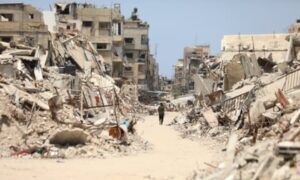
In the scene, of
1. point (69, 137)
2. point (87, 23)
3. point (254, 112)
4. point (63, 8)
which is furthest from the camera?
point (63, 8)

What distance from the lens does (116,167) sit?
1680 cm

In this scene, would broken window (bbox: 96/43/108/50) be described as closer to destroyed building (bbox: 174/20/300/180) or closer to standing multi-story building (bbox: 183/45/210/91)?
standing multi-story building (bbox: 183/45/210/91)

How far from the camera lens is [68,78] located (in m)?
33.7

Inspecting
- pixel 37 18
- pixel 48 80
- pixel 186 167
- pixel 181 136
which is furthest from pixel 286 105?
pixel 37 18

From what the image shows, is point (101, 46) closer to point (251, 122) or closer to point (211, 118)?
point (211, 118)

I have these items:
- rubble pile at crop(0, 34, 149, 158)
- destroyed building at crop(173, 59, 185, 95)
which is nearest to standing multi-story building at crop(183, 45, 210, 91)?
destroyed building at crop(173, 59, 185, 95)

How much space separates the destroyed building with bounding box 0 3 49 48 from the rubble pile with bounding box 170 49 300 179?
1275 centimetres

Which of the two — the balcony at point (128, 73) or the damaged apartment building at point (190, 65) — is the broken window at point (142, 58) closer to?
the balcony at point (128, 73)

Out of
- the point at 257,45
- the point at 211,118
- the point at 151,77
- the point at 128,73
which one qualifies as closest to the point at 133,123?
the point at 211,118

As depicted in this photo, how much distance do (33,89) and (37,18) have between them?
1050 inches

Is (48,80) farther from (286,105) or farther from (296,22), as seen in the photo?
(296,22)

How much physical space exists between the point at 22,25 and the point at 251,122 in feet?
107

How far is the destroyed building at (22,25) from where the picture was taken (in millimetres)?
44287

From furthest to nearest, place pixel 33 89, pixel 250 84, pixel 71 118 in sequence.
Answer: pixel 250 84 → pixel 33 89 → pixel 71 118
